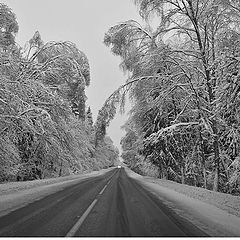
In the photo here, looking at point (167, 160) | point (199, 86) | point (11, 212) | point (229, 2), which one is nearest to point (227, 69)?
point (229, 2)

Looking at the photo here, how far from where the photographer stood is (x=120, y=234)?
609cm

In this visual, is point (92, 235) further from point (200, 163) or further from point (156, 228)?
point (200, 163)

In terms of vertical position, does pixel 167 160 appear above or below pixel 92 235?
above

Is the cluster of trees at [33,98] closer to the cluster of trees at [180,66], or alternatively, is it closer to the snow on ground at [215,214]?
the cluster of trees at [180,66]

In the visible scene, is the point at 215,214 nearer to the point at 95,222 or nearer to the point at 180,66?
the point at 95,222

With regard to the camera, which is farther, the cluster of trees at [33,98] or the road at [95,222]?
the cluster of trees at [33,98]

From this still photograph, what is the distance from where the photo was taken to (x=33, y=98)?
60.0 ft

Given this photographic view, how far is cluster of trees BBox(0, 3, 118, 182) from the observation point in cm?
1427

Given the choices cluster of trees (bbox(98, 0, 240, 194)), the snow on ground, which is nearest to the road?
the snow on ground

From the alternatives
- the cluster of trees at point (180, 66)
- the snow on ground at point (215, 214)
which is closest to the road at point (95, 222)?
the snow on ground at point (215, 214)

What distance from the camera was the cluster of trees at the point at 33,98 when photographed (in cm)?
1427

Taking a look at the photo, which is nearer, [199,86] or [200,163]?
[199,86]

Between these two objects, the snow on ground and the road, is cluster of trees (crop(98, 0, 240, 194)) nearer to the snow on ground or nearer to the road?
the snow on ground

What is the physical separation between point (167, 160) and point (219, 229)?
1685 centimetres
